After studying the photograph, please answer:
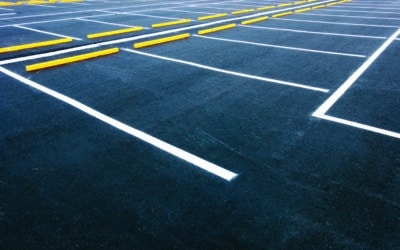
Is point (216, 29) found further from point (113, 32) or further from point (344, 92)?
point (344, 92)

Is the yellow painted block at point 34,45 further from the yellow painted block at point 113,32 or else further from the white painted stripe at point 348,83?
the white painted stripe at point 348,83

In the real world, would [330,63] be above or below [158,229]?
above

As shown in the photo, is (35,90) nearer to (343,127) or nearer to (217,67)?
(217,67)

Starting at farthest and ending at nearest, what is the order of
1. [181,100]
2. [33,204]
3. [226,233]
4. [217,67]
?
[217,67] < [181,100] < [33,204] < [226,233]

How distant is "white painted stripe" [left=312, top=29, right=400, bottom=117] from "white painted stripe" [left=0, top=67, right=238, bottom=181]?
229cm

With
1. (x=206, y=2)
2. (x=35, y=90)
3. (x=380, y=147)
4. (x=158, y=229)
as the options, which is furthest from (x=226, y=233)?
(x=206, y=2)

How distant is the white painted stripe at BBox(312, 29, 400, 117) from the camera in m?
5.45

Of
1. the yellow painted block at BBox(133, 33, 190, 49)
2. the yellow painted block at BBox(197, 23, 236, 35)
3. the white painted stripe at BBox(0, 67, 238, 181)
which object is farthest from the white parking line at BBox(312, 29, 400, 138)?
the yellow painted block at BBox(133, 33, 190, 49)

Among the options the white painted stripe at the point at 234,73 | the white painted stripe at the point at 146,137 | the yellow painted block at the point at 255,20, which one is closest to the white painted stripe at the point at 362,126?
the white painted stripe at the point at 234,73

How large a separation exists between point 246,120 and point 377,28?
9836 millimetres

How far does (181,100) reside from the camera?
227 inches

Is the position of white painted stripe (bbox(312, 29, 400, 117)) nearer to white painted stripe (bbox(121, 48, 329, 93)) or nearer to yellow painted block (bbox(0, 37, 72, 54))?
white painted stripe (bbox(121, 48, 329, 93))

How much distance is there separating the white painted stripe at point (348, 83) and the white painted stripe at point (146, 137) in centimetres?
229

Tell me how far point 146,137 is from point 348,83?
14.8 feet
